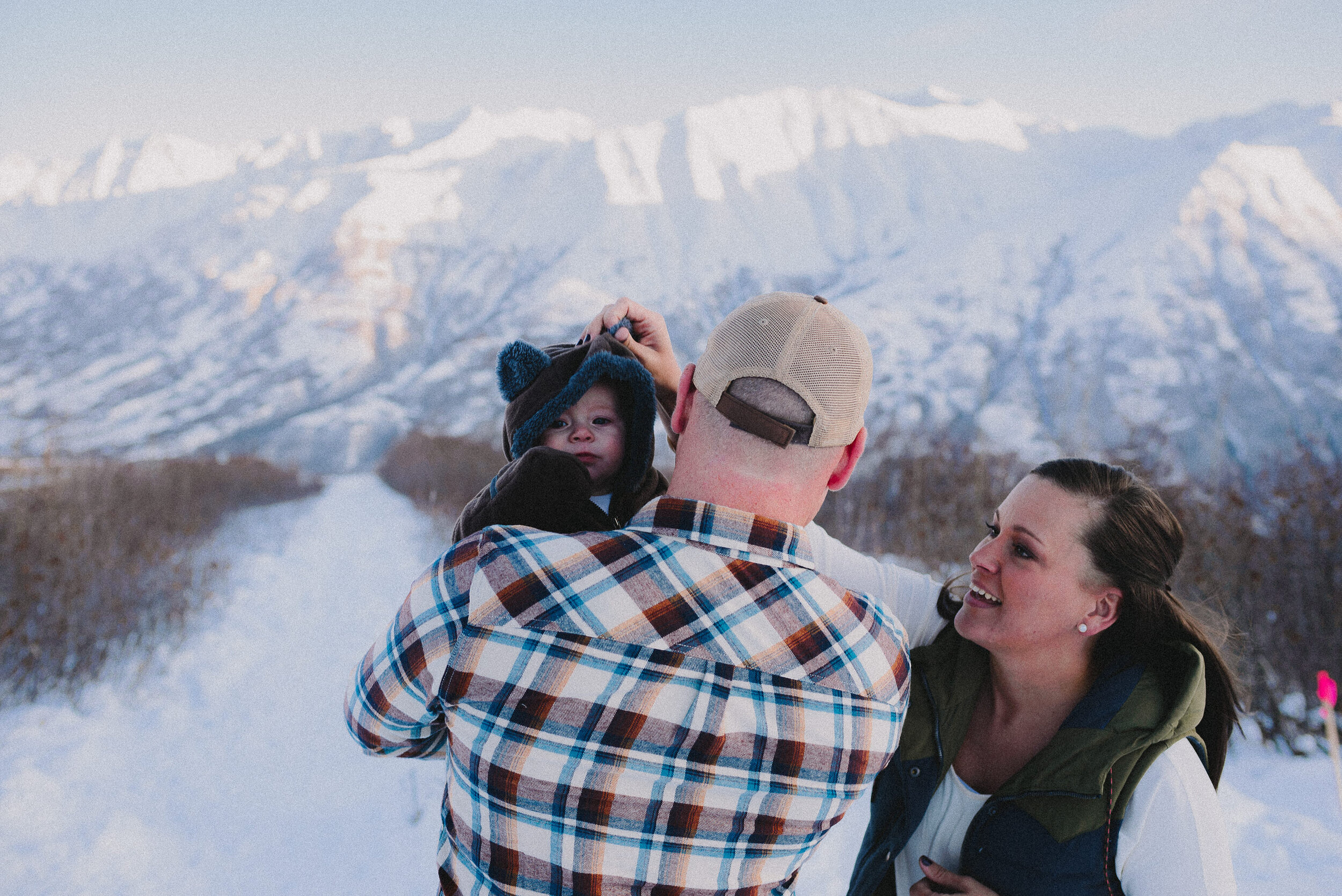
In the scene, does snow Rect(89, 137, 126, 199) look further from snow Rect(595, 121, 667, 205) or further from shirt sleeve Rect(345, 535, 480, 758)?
shirt sleeve Rect(345, 535, 480, 758)

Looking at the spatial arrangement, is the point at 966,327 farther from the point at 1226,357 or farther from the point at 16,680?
the point at 16,680

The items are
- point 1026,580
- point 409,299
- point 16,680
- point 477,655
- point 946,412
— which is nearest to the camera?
point 477,655

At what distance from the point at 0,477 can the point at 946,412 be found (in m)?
26.8

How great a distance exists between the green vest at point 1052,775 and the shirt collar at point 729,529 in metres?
0.67

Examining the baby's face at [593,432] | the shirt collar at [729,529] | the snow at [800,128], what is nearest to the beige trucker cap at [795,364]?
the shirt collar at [729,529]

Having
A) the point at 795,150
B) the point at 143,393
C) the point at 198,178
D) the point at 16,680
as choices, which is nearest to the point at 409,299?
the point at 143,393

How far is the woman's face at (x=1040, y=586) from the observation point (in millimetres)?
1568

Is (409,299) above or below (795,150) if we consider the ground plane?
below

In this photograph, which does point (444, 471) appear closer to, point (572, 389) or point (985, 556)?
point (572, 389)

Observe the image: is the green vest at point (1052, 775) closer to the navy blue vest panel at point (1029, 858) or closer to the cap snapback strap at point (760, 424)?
the navy blue vest panel at point (1029, 858)

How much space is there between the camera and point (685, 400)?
1280mm

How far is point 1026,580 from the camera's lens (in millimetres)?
1574

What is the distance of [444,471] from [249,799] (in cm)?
1128

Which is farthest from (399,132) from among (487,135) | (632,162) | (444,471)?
(444,471)
